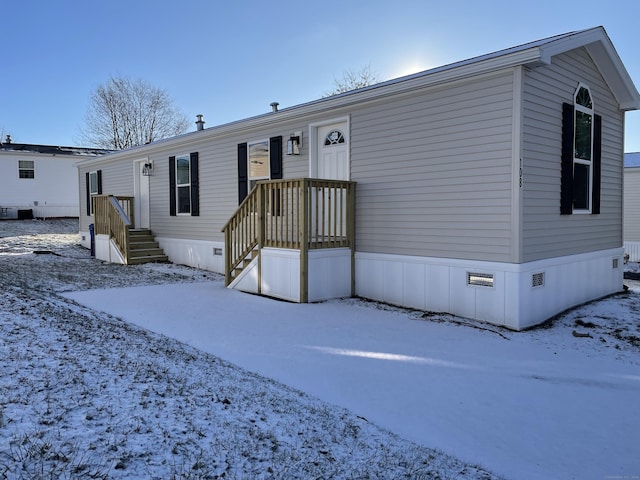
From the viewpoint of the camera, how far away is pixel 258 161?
30.0ft

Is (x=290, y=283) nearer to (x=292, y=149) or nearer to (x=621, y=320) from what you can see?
(x=292, y=149)

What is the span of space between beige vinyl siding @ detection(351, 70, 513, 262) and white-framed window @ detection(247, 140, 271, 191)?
2.17m

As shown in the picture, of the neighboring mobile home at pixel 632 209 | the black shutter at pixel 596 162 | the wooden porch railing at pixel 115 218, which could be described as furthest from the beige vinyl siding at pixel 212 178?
the neighboring mobile home at pixel 632 209

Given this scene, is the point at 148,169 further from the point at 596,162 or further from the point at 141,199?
the point at 596,162

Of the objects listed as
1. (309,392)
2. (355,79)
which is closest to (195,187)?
(309,392)

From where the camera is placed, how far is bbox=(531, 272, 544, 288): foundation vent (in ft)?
18.9

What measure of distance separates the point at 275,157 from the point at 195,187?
2.78m

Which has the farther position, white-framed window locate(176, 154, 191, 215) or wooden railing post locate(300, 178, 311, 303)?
white-framed window locate(176, 154, 191, 215)

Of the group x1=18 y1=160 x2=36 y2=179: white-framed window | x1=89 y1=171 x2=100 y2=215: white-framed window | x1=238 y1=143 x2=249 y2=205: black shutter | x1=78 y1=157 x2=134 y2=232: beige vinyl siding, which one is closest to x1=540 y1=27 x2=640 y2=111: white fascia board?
x1=238 y1=143 x2=249 y2=205: black shutter

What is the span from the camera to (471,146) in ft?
19.4

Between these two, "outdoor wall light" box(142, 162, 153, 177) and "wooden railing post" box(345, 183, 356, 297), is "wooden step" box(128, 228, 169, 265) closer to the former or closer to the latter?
"outdoor wall light" box(142, 162, 153, 177)

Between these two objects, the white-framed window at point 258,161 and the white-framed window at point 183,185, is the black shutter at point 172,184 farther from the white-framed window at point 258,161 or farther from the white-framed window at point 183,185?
the white-framed window at point 258,161

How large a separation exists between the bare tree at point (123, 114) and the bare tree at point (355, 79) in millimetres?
11301

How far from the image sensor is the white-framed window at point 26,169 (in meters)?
21.2
